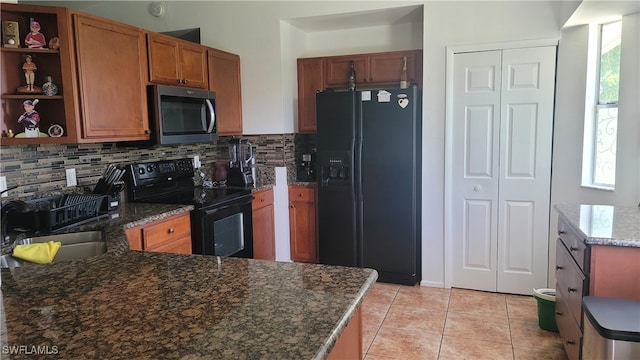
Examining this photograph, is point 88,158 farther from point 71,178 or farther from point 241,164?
point 241,164

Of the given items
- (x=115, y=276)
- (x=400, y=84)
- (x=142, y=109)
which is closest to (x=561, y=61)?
(x=400, y=84)

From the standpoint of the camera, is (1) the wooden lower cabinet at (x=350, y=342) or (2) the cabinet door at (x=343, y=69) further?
(2) the cabinet door at (x=343, y=69)

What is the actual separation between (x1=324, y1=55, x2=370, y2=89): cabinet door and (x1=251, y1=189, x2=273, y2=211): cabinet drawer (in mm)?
1174

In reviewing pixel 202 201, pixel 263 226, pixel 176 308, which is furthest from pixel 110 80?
pixel 176 308

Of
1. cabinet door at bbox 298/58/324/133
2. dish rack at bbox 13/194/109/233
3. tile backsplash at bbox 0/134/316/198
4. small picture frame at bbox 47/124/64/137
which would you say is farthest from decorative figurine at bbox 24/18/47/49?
cabinet door at bbox 298/58/324/133

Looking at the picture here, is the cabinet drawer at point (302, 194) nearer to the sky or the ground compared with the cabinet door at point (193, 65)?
→ nearer to the ground

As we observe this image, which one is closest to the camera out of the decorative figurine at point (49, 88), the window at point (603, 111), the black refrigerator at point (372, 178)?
the decorative figurine at point (49, 88)

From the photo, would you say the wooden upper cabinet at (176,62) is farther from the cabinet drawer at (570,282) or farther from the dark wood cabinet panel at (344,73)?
the cabinet drawer at (570,282)

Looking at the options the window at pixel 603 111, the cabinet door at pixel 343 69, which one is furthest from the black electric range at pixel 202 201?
the window at pixel 603 111

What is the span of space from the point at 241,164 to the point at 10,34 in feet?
6.58

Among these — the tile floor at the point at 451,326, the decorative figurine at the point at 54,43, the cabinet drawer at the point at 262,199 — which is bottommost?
the tile floor at the point at 451,326

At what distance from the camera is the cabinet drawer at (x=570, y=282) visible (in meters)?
2.10

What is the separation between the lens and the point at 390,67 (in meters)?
3.91

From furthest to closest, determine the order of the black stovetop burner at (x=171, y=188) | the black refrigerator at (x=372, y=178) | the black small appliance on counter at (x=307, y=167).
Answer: the black small appliance on counter at (x=307, y=167) → the black refrigerator at (x=372, y=178) → the black stovetop burner at (x=171, y=188)
